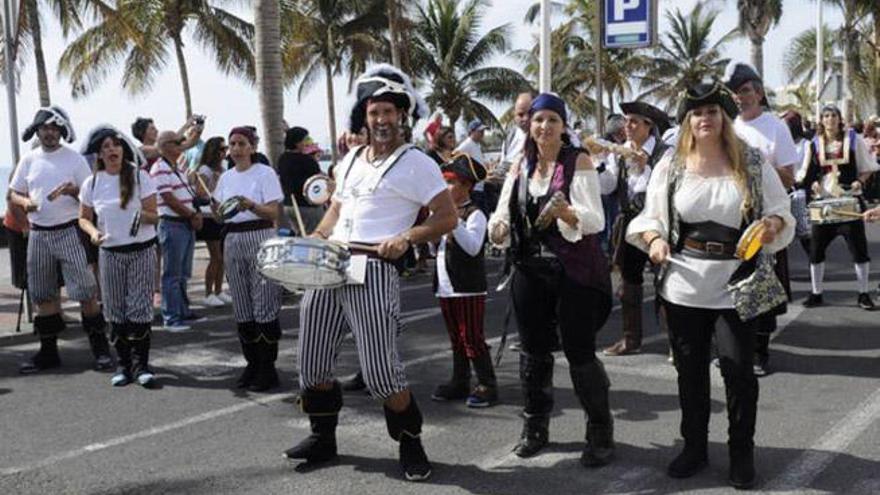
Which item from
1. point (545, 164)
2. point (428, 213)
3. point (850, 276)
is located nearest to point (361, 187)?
point (428, 213)

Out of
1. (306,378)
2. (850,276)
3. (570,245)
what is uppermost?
(570,245)

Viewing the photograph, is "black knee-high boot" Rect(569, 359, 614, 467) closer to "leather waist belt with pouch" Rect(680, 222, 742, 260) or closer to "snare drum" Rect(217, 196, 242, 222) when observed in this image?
"leather waist belt with pouch" Rect(680, 222, 742, 260)

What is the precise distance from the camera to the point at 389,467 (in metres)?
4.84

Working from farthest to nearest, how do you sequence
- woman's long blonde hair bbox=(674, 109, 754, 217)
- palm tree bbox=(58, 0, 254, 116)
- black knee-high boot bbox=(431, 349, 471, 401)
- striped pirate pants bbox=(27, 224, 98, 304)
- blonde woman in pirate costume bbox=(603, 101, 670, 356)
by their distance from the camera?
palm tree bbox=(58, 0, 254, 116) < striped pirate pants bbox=(27, 224, 98, 304) < blonde woman in pirate costume bbox=(603, 101, 670, 356) < black knee-high boot bbox=(431, 349, 471, 401) < woman's long blonde hair bbox=(674, 109, 754, 217)

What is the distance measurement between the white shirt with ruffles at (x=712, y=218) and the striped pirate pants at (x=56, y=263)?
4773 millimetres

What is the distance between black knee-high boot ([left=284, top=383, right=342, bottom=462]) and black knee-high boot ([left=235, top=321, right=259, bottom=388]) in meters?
1.72

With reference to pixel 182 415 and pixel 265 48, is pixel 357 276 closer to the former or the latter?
pixel 182 415

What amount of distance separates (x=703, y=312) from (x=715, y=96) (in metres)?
→ 1.05

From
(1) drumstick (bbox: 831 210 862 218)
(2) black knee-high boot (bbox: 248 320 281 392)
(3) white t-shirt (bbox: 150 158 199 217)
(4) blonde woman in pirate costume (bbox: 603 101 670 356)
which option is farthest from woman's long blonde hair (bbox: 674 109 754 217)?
(3) white t-shirt (bbox: 150 158 199 217)

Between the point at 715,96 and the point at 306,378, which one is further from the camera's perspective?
the point at 306,378

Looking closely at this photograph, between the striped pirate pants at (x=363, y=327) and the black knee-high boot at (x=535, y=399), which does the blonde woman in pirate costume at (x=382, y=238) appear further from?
the black knee-high boot at (x=535, y=399)

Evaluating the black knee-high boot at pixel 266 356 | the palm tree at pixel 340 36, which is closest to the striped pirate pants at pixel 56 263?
the black knee-high boot at pixel 266 356

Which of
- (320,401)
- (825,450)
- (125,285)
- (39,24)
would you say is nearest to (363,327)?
(320,401)

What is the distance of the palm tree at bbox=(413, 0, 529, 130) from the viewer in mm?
35500
